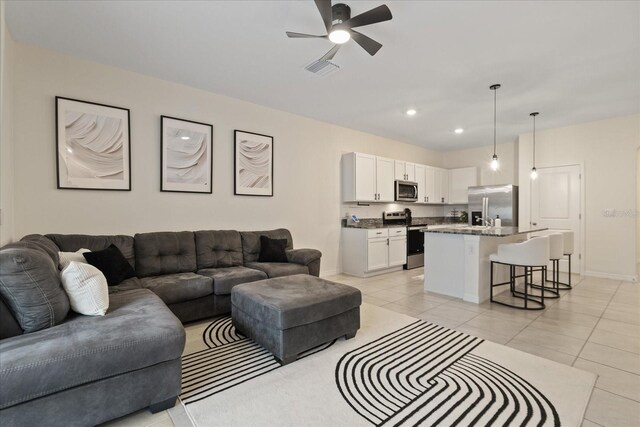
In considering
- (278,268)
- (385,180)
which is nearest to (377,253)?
(385,180)

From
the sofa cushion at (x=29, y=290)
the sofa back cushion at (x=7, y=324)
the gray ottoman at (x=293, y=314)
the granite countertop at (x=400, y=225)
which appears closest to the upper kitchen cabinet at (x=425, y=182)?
the granite countertop at (x=400, y=225)

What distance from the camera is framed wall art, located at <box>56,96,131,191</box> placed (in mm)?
3078

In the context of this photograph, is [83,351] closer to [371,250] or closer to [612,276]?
[371,250]

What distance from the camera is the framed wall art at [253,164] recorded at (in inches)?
171

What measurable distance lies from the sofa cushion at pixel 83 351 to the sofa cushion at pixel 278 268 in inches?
66.0

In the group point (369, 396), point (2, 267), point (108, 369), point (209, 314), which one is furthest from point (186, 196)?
point (369, 396)

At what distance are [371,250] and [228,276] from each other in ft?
9.22

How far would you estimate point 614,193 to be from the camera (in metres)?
5.12

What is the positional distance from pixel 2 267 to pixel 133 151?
7.19 ft

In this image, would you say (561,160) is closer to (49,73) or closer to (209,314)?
(209,314)

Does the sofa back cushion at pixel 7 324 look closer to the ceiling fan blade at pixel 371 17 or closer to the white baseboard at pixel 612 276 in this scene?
the ceiling fan blade at pixel 371 17

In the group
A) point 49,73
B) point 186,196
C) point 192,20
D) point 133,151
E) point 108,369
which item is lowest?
point 108,369

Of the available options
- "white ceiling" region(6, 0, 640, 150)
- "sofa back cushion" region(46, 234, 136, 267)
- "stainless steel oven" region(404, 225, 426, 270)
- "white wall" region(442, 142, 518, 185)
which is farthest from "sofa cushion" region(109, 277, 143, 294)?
"white wall" region(442, 142, 518, 185)

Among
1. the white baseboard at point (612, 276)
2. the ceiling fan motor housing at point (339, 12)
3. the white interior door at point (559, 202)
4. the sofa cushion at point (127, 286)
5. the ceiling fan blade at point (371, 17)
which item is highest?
the ceiling fan motor housing at point (339, 12)
